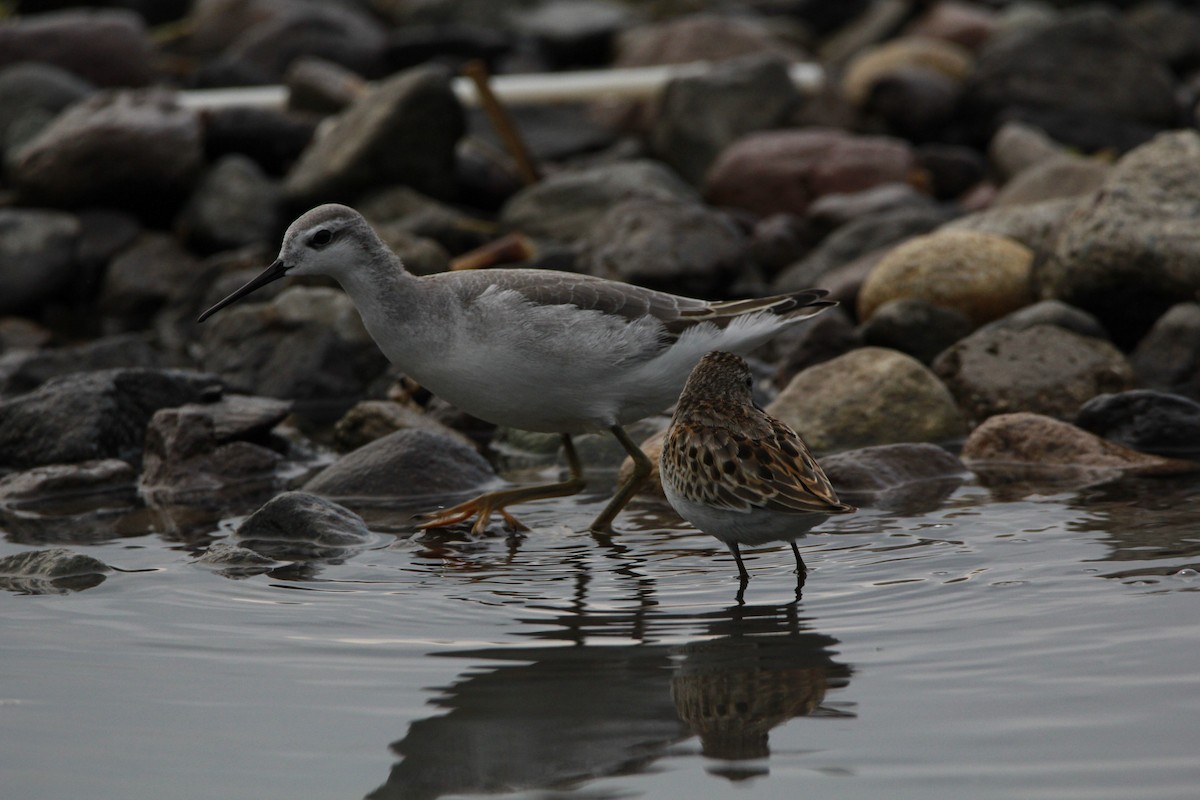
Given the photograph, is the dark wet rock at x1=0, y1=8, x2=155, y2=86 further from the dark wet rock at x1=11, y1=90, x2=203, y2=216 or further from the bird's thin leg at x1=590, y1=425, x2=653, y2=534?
the bird's thin leg at x1=590, y1=425, x2=653, y2=534

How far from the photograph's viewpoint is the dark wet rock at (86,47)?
21281mm

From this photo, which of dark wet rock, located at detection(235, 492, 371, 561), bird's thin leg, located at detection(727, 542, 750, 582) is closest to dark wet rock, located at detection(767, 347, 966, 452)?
bird's thin leg, located at detection(727, 542, 750, 582)

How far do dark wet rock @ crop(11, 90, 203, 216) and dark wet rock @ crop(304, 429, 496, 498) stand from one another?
8.28m

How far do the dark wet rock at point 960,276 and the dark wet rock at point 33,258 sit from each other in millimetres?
8972

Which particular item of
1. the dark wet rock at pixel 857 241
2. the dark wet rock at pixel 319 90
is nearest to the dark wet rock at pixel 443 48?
the dark wet rock at pixel 319 90

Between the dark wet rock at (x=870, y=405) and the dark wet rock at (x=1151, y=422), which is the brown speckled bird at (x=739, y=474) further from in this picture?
the dark wet rock at (x=1151, y=422)

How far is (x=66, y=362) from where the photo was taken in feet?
41.4

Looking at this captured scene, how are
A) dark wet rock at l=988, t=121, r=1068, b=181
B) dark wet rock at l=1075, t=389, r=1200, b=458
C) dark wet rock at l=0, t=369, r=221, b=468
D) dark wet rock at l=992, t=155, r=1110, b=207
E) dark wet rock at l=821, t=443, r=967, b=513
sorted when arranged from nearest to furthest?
1. dark wet rock at l=821, t=443, r=967, b=513
2. dark wet rock at l=1075, t=389, r=1200, b=458
3. dark wet rock at l=0, t=369, r=221, b=468
4. dark wet rock at l=992, t=155, r=1110, b=207
5. dark wet rock at l=988, t=121, r=1068, b=181

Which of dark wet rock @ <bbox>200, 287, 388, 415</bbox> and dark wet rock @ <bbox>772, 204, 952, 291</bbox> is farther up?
dark wet rock @ <bbox>772, 204, 952, 291</bbox>

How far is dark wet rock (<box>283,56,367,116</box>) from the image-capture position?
18891 millimetres

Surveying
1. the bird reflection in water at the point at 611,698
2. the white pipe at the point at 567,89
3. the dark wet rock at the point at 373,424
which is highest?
the white pipe at the point at 567,89

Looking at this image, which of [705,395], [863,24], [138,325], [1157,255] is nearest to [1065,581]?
[705,395]

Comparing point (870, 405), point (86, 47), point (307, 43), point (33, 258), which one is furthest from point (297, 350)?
point (307, 43)

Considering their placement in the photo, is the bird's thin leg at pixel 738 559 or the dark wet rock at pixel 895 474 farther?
the dark wet rock at pixel 895 474
